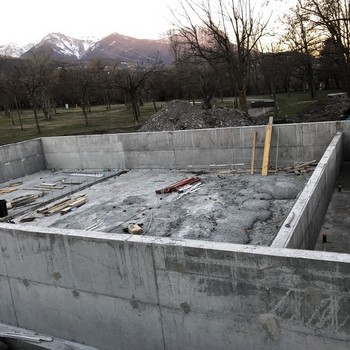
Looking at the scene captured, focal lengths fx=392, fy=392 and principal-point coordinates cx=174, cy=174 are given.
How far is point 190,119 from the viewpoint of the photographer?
1991 centimetres

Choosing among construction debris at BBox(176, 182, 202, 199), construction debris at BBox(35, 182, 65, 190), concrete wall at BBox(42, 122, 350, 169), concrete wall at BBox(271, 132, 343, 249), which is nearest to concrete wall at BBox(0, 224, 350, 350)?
concrete wall at BBox(271, 132, 343, 249)

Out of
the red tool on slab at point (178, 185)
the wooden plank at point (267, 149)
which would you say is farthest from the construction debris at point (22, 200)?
the wooden plank at point (267, 149)

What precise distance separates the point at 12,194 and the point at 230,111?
497 inches

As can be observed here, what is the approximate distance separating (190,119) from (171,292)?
15913 millimetres

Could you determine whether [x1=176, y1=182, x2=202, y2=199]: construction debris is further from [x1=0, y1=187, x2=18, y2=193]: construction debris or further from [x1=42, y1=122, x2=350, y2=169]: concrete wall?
[x1=0, y1=187, x2=18, y2=193]: construction debris

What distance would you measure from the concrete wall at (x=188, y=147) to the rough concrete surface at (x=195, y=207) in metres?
0.79

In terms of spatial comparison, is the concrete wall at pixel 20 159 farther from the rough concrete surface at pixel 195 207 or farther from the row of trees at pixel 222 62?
the row of trees at pixel 222 62

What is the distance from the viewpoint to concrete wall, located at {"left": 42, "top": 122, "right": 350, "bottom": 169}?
1190 cm

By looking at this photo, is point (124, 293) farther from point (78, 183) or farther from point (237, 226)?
point (78, 183)

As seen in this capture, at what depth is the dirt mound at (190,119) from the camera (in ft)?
64.8

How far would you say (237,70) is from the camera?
2486 cm

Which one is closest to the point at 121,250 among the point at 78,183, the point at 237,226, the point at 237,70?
the point at 237,226

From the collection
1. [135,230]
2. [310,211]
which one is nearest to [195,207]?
[135,230]

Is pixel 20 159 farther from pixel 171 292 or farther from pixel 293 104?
pixel 293 104
